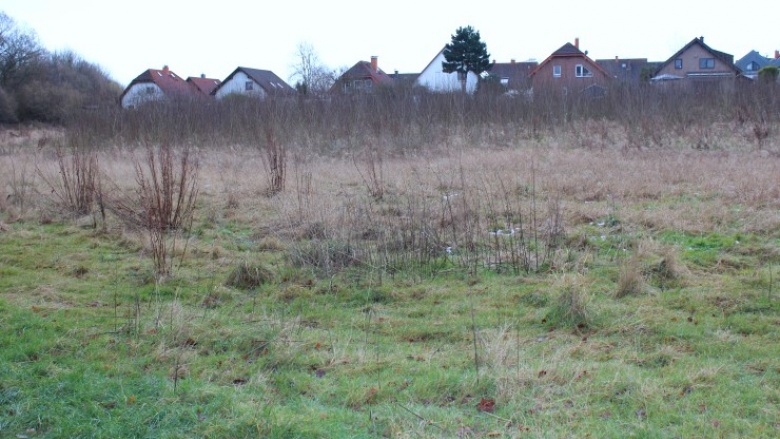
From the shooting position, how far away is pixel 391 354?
5371 mm

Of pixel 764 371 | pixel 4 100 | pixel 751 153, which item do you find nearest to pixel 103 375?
pixel 764 371

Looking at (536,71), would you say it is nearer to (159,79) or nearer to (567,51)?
(567,51)

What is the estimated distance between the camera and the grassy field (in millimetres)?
4238

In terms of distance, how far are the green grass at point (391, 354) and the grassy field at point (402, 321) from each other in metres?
0.02

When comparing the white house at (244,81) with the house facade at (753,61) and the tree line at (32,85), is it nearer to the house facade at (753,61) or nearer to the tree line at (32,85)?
the tree line at (32,85)

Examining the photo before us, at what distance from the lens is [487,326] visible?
6.03m

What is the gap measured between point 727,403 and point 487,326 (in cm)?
214

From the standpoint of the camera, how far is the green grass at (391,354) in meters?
4.16

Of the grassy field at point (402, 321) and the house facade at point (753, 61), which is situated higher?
the house facade at point (753, 61)

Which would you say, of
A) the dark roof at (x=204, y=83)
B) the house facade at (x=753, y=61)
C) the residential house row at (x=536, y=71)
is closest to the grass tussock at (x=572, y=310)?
the residential house row at (x=536, y=71)

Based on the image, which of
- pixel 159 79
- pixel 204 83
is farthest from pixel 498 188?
pixel 204 83

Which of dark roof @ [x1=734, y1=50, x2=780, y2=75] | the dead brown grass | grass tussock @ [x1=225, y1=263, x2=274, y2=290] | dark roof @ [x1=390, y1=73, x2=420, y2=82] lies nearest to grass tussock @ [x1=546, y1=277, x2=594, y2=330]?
the dead brown grass

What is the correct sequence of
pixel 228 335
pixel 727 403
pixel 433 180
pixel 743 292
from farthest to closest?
pixel 433 180 < pixel 743 292 < pixel 228 335 < pixel 727 403

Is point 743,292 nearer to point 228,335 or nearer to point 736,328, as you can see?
point 736,328
